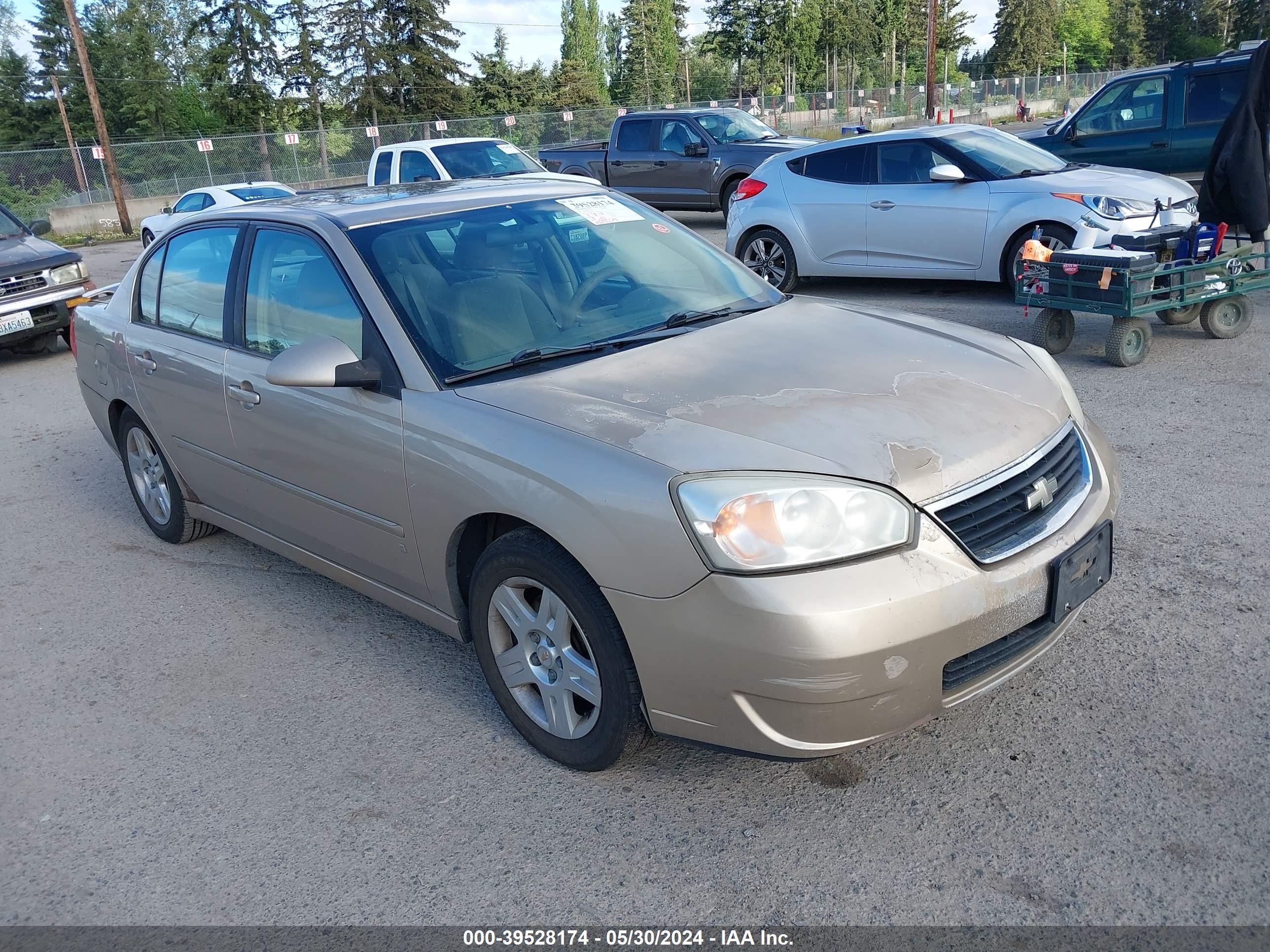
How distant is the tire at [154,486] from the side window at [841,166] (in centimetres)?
704

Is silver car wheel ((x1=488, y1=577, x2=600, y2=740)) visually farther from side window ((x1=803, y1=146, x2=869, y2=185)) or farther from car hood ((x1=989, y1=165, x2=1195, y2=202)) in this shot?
side window ((x1=803, y1=146, x2=869, y2=185))

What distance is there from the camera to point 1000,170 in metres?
9.27

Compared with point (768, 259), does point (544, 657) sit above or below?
above

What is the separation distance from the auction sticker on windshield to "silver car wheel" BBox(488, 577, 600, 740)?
1.77m

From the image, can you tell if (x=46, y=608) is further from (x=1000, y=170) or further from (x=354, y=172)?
(x=354, y=172)

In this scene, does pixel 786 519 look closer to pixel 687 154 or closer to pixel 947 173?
pixel 947 173

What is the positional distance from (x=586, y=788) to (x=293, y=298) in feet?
7.14

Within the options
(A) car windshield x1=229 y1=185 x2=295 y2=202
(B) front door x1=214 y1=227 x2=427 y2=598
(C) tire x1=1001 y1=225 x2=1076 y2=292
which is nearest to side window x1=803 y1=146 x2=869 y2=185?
(C) tire x1=1001 y1=225 x2=1076 y2=292

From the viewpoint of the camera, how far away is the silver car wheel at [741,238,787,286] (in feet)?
35.2

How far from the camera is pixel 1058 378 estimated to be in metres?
3.56

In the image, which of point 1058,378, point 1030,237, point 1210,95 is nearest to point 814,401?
point 1058,378

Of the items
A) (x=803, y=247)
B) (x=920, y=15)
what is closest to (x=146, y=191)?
(x=803, y=247)

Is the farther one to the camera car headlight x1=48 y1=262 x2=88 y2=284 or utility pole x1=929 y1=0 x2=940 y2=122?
utility pole x1=929 y1=0 x2=940 y2=122

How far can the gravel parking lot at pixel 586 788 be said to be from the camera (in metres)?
2.62
